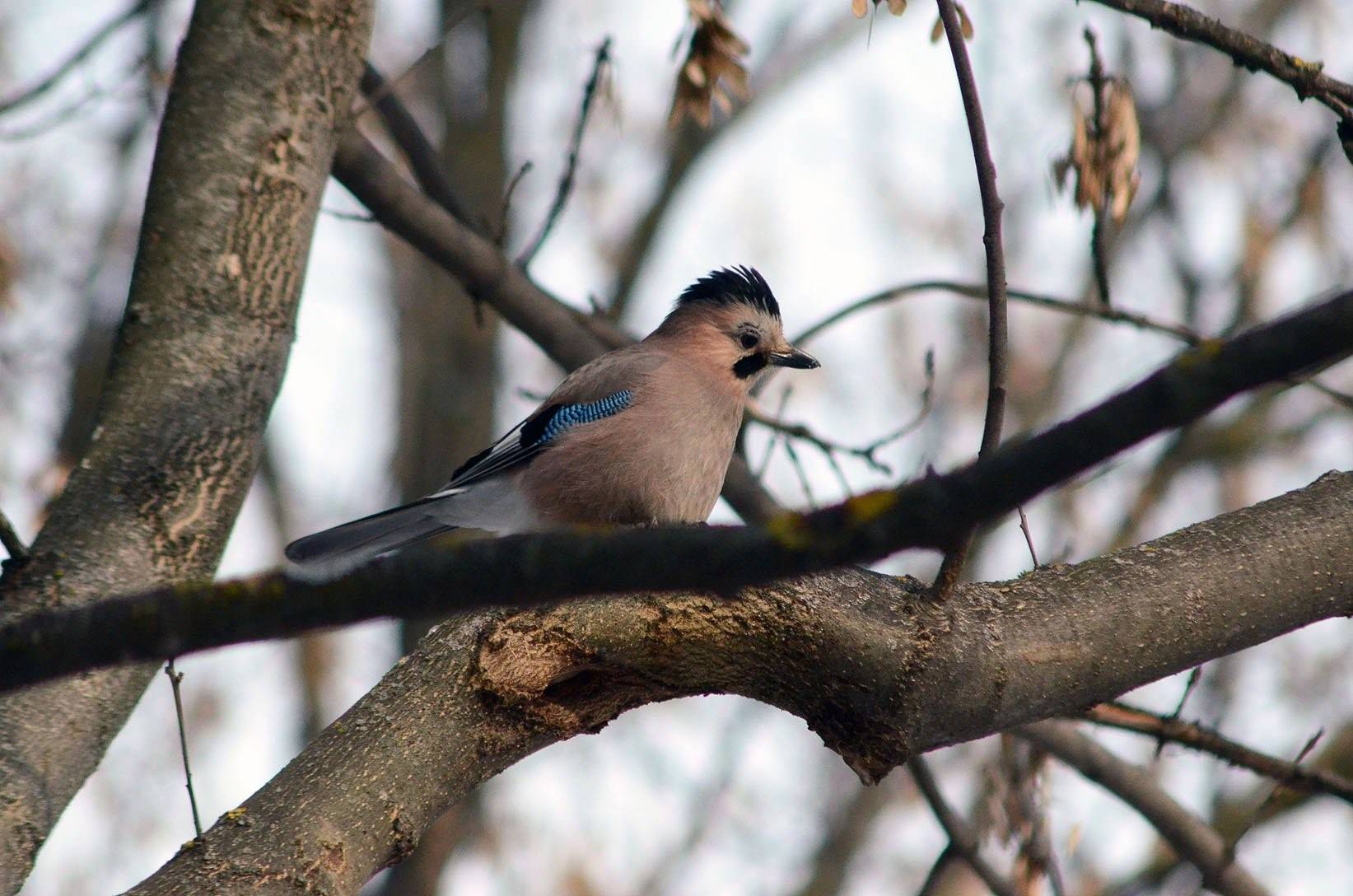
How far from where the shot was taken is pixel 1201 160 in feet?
39.2

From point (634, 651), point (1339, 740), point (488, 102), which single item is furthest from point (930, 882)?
point (488, 102)

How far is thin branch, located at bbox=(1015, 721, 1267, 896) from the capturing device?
15.3 ft

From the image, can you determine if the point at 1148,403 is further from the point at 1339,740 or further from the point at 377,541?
the point at 1339,740

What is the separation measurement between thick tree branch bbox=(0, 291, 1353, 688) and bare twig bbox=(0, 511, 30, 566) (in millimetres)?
1703

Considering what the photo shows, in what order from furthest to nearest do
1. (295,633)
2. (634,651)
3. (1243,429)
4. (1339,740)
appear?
1. (1243,429)
2. (1339,740)
3. (634,651)
4. (295,633)

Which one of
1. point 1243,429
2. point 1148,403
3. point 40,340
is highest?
point 40,340

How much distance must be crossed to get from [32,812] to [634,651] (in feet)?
4.95

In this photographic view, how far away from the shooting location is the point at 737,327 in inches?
238

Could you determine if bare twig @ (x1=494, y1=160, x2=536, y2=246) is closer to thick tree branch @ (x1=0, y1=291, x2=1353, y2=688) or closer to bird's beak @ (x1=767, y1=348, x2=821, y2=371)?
bird's beak @ (x1=767, y1=348, x2=821, y2=371)

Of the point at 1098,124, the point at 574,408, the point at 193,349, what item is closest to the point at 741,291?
the point at 574,408

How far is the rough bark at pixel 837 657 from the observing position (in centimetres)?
299

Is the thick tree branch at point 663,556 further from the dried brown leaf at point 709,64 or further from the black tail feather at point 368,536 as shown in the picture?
the dried brown leaf at point 709,64

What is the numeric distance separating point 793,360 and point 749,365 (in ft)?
0.66

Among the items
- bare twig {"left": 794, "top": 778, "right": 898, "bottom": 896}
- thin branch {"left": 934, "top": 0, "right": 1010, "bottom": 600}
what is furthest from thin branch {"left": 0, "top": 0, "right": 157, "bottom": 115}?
bare twig {"left": 794, "top": 778, "right": 898, "bottom": 896}
